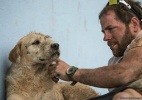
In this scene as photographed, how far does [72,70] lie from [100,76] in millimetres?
187

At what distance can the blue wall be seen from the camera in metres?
2.43

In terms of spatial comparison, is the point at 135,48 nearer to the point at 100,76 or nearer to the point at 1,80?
the point at 100,76

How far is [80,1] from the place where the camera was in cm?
321

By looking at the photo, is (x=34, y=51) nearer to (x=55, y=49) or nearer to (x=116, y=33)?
(x=55, y=49)

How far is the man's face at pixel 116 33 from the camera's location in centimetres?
227

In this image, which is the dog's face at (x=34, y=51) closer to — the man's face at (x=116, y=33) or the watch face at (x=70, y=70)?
the watch face at (x=70, y=70)

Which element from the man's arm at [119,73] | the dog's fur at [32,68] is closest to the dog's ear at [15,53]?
the dog's fur at [32,68]

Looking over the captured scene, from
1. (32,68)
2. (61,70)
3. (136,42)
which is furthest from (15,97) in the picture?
(136,42)

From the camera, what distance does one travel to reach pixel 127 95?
6.17 feet

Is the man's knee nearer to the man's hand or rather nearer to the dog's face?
the man's hand

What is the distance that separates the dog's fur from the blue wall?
8cm

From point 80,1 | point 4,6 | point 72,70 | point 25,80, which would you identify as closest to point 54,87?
point 25,80

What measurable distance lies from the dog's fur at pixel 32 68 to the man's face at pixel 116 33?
1.14 ft

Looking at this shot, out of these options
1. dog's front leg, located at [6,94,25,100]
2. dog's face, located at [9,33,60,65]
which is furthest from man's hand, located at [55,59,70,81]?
dog's front leg, located at [6,94,25,100]
